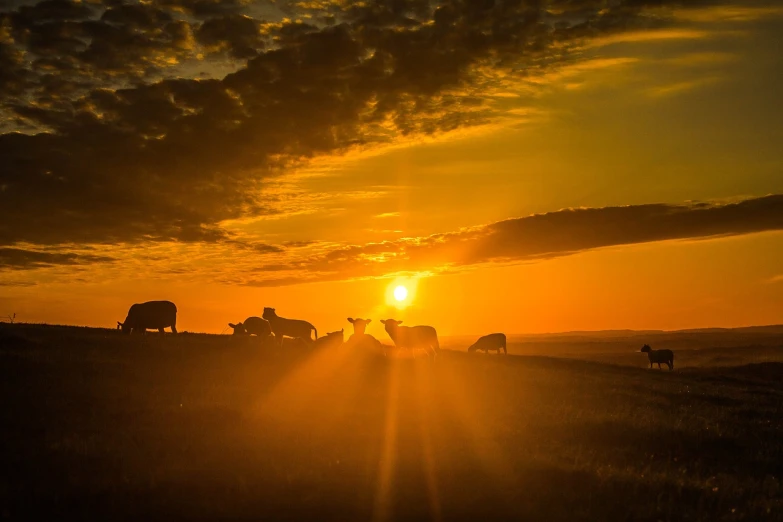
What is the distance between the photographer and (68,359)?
25.8 m

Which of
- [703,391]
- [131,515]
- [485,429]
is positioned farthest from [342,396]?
[703,391]

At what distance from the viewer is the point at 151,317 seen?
132ft

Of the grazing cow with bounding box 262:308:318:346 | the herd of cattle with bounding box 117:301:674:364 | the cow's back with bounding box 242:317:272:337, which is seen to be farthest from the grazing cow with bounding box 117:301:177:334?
the grazing cow with bounding box 262:308:318:346

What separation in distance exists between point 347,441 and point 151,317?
26.7m

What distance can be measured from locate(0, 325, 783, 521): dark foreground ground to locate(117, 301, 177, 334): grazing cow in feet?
21.4

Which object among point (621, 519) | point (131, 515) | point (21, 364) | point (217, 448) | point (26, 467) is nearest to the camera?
point (131, 515)

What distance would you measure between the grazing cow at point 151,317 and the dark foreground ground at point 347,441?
6.53 meters

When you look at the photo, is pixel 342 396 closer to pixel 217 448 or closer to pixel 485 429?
pixel 485 429

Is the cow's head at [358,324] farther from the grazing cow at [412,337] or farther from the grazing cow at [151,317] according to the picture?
the grazing cow at [151,317]

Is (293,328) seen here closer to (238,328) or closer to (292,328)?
(292,328)

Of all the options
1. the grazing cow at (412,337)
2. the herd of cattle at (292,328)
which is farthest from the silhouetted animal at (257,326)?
the grazing cow at (412,337)

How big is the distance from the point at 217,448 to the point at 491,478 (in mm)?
6157

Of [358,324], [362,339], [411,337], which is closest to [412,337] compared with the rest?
[411,337]

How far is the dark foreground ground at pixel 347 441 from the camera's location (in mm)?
12136
